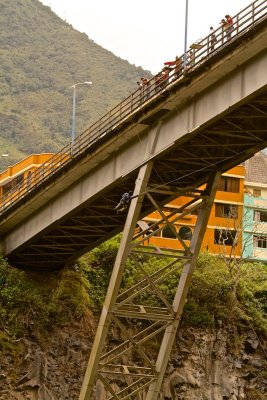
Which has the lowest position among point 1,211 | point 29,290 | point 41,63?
point 29,290

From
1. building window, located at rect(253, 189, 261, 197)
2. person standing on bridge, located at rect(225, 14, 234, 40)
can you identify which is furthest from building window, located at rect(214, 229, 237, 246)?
person standing on bridge, located at rect(225, 14, 234, 40)

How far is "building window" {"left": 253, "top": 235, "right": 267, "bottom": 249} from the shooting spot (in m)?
71.1

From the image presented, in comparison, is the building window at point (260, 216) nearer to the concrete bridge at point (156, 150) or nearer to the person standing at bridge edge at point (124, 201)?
the concrete bridge at point (156, 150)

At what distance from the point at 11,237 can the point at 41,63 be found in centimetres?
11209

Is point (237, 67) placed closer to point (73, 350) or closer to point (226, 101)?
point (226, 101)

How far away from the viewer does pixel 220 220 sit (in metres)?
68.1

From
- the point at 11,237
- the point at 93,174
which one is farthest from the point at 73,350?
the point at 93,174

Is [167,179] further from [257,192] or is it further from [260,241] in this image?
[257,192]

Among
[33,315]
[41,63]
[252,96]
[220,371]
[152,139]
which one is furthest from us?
[41,63]

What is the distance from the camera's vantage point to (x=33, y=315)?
170ft

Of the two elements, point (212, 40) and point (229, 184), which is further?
point (229, 184)

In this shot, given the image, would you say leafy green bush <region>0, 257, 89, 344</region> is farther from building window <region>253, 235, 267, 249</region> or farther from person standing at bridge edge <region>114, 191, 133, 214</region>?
building window <region>253, 235, 267, 249</region>

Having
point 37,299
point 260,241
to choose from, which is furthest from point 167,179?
point 260,241

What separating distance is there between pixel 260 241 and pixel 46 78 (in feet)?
304
